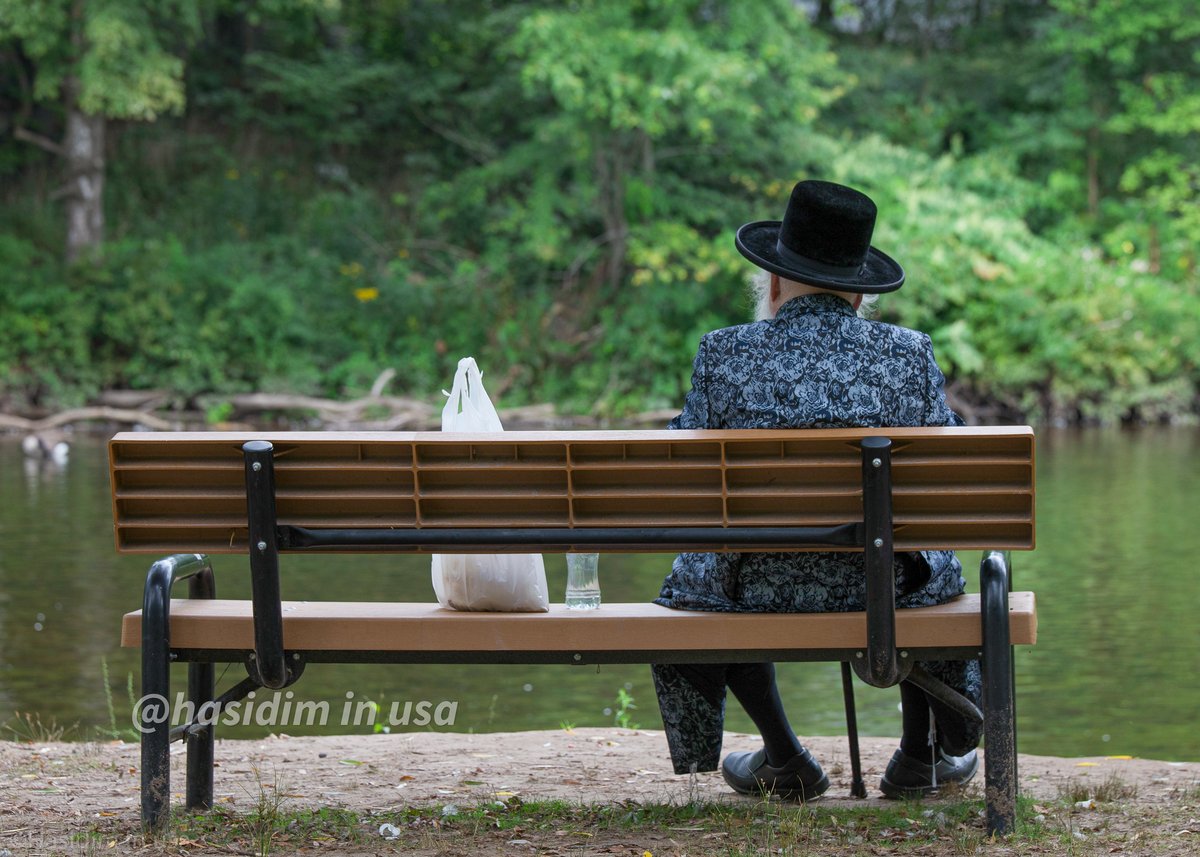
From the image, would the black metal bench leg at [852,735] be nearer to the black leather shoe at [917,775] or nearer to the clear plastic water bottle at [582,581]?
the black leather shoe at [917,775]

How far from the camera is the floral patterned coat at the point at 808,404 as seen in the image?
3549 mm

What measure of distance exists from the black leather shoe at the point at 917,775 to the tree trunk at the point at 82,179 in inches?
800

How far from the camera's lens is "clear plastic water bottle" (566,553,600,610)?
12.6 feet

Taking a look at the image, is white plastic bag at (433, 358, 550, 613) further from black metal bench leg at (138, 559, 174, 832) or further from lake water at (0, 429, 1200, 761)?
lake water at (0, 429, 1200, 761)

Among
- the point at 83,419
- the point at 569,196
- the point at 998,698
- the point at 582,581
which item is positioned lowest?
the point at 83,419

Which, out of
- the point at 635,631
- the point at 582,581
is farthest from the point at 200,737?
the point at 635,631

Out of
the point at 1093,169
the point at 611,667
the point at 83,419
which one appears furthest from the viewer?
the point at 1093,169

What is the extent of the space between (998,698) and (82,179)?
70.6 feet

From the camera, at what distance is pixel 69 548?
34.1 ft

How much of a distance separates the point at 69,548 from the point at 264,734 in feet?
15.3

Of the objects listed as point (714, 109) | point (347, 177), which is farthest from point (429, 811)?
point (347, 177)

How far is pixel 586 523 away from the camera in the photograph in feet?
10.9

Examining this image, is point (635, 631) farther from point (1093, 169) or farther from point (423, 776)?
point (1093, 169)

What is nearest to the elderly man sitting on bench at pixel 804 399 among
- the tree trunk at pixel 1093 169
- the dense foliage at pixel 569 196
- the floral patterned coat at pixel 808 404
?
the floral patterned coat at pixel 808 404
